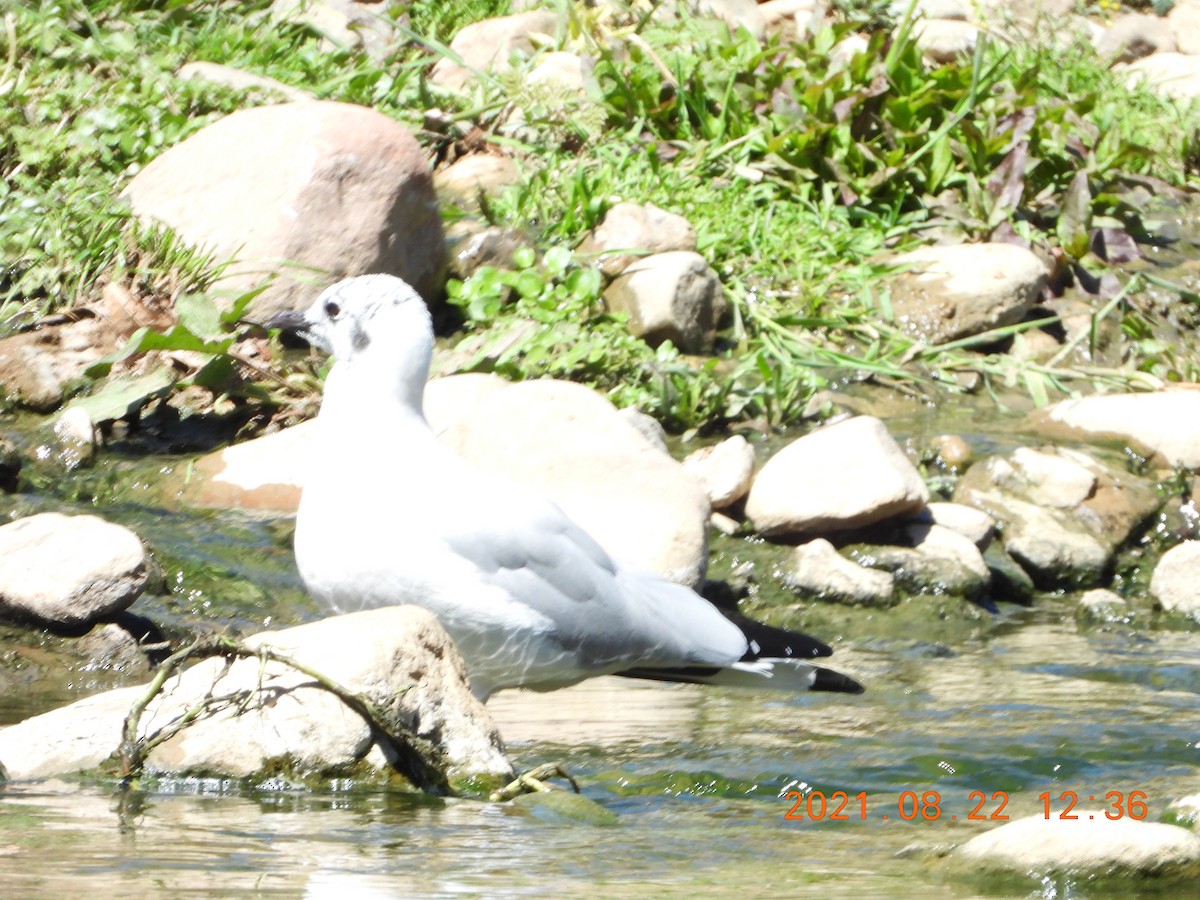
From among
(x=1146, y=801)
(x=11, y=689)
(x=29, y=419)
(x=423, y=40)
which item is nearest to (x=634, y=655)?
(x=1146, y=801)

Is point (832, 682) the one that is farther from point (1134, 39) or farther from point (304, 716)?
point (1134, 39)

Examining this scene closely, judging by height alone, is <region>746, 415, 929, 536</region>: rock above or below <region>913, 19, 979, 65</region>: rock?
below

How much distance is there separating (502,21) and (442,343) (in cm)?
344

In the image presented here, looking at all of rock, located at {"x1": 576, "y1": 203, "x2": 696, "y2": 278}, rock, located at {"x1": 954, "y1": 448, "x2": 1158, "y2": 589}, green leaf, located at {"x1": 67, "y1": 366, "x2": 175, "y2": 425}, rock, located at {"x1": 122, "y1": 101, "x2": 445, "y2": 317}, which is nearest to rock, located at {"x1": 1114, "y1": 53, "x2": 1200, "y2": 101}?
rock, located at {"x1": 576, "y1": 203, "x2": 696, "y2": 278}

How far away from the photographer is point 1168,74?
11523 mm

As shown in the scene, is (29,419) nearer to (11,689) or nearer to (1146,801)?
(11,689)

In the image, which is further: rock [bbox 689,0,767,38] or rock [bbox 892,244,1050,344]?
rock [bbox 689,0,767,38]

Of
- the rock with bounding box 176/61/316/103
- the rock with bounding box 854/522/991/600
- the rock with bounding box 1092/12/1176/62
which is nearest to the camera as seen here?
the rock with bounding box 854/522/991/600

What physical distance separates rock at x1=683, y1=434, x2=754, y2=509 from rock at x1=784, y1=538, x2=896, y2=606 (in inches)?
17.1

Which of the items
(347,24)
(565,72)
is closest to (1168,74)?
(565,72)

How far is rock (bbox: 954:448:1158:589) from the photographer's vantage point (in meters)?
6.48

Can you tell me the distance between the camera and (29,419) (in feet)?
21.5

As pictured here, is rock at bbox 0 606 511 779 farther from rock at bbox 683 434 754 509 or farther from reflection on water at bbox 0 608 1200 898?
rock at bbox 683 434 754 509
